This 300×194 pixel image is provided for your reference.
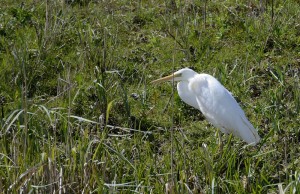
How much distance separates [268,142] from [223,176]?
809mm

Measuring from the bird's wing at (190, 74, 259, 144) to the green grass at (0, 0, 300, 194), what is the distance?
0.36 feet

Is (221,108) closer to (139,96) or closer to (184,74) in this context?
(184,74)

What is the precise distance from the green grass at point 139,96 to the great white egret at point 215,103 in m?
0.12

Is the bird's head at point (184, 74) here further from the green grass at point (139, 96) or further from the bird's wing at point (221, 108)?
the green grass at point (139, 96)

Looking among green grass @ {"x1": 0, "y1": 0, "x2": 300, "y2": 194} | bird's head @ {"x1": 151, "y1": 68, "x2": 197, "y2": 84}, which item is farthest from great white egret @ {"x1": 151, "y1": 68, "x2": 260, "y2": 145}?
green grass @ {"x1": 0, "y1": 0, "x2": 300, "y2": 194}

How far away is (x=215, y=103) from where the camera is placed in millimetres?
5238

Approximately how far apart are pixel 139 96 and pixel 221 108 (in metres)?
0.89

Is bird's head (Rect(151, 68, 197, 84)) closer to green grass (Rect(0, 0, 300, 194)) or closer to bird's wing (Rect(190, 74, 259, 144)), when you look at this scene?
bird's wing (Rect(190, 74, 259, 144))

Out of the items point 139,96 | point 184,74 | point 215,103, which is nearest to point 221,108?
point 215,103

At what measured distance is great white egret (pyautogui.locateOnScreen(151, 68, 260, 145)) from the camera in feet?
16.2

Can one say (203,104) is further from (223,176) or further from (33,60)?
(33,60)

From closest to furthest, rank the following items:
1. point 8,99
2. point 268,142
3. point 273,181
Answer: point 273,181
point 268,142
point 8,99

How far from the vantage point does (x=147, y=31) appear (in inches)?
272

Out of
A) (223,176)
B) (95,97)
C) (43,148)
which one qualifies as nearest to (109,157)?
(43,148)
